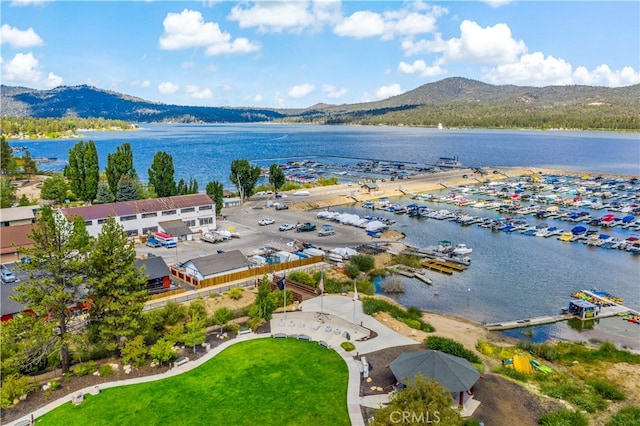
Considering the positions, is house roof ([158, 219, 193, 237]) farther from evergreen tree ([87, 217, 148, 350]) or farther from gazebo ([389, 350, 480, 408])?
gazebo ([389, 350, 480, 408])

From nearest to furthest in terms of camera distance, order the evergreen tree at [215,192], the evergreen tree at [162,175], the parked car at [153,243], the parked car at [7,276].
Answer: the parked car at [7,276] < the parked car at [153,243] < the evergreen tree at [215,192] < the evergreen tree at [162,175]

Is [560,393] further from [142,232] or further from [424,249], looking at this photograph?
[142,232]

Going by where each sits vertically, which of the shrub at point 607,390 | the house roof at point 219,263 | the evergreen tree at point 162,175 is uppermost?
the evergreen tree at point 162,175

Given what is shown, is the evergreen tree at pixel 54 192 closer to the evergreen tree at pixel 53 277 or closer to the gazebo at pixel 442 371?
the evergreen tree at pixel 53 277

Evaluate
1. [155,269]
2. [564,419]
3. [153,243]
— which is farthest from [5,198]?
[564,419]

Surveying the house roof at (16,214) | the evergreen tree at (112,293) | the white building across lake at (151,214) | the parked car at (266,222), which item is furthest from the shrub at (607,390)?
the house roof at (16,214)

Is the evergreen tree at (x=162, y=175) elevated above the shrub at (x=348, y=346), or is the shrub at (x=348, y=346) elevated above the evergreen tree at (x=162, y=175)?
the evergreen tree at (x=162, y=175)
